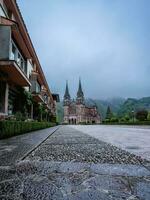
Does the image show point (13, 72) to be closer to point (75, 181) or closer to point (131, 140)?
point (131, 140)

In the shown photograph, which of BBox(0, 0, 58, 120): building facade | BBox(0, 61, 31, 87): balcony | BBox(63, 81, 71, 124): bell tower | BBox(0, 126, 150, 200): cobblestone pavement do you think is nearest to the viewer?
BBox(0, 126, 150, 200): cobblestone pavement

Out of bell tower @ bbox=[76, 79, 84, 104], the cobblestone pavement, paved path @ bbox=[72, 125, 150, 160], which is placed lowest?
paved path @ bbox=[72, 125, 150, 160]

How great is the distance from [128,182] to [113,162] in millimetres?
1220

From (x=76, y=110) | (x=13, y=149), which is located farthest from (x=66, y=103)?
(x=13, y=149)

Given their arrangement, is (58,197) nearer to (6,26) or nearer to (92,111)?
(6,26)

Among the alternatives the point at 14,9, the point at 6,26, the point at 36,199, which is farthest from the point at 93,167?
the point at 14,9

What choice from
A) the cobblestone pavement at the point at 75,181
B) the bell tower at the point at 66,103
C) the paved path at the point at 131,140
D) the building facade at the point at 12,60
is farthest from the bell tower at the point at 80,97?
the cobblestone pavement at the point at 75,181

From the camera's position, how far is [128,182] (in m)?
2.54

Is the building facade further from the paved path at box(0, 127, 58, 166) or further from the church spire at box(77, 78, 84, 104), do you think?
the church spire at box(77, 78, 84, 104)

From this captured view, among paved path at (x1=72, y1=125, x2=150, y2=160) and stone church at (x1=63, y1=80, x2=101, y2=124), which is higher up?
stone church at (x1=63, y1=80, x2=101, y2=124)

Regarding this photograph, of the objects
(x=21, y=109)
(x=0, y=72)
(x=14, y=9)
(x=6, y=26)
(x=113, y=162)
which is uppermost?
(x=14, y=9)

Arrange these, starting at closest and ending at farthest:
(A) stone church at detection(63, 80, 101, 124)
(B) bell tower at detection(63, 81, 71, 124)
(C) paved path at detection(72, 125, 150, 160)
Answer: (C) paved path at detection(72, 125, 150, 160) < (A) stone church at detection(63, 80, 101, 124) < (B) bell tower at detection(63, 81, 71, 124)

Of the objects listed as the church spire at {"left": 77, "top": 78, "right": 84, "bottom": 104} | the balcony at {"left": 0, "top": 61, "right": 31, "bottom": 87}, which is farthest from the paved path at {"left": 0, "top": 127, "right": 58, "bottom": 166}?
the church spire at {"left": 77, "top": 78, "right": 84, "bottom": 104}

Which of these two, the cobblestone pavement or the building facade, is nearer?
the cobblestone pavement
